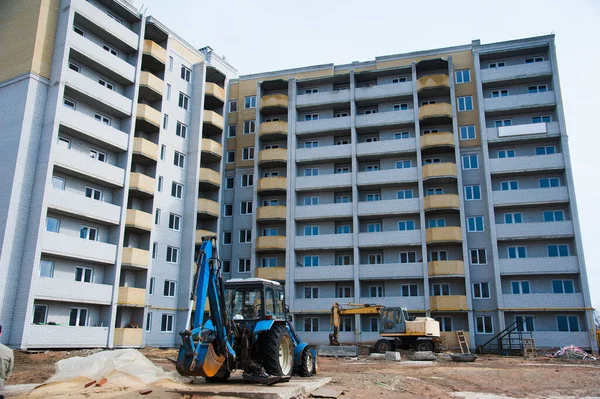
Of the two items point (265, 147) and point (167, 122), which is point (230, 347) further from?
point (265, 147)

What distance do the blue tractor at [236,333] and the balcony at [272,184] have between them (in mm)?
32642

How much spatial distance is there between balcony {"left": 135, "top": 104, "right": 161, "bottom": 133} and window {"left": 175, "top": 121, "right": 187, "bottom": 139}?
3152mm

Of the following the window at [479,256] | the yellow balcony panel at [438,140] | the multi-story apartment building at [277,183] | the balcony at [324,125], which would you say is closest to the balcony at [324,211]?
the multi-story apartment building at [277,183]

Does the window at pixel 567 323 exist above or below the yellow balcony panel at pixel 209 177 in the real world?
below

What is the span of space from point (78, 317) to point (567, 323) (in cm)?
3728

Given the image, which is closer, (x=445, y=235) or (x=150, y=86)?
(x=150, y=86)

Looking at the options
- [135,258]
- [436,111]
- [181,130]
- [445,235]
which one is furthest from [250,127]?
[445,235]

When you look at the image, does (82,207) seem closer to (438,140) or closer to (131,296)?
(131,296)

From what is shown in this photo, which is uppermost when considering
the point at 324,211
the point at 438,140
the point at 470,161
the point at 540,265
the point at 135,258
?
the point at 438,140

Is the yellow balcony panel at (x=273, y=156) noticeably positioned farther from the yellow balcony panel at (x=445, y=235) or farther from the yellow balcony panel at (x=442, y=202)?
the yellow balcony panel at (x=445, y=235)

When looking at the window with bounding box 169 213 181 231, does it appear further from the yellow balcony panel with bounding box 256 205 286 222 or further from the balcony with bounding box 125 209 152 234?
the yellow balcony panel with bounding box 256 205 286 222

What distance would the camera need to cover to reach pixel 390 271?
45344mm

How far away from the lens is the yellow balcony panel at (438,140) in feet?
153

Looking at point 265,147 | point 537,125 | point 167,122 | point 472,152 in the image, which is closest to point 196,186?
point 167,122
